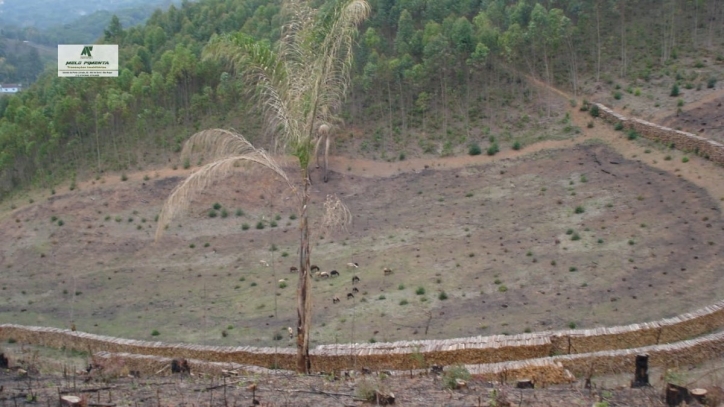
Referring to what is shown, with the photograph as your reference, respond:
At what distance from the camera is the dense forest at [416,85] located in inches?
1594

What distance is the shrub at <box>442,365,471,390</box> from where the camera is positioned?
11414 mm

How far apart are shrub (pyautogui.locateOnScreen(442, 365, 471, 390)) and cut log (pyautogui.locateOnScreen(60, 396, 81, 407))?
512 centimetres

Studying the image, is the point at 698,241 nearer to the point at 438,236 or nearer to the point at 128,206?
the point at 438,236

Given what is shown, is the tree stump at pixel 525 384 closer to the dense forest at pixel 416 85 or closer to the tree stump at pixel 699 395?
the tree stump at pixel 699 395

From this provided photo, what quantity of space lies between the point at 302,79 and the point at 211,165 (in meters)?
2.38

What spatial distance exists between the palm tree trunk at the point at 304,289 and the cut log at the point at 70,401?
14.7 feet

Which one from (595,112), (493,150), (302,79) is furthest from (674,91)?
(302,79)

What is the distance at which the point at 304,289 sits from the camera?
13734 mm

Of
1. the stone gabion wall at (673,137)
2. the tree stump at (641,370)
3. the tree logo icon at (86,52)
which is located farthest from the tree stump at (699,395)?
the tree logo icon at (86,52)

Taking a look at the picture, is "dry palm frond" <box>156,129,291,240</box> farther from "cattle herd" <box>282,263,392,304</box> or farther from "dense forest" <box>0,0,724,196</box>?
"dense forest" <box>0,0,724,196</box>

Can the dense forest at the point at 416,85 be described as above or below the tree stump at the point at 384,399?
above

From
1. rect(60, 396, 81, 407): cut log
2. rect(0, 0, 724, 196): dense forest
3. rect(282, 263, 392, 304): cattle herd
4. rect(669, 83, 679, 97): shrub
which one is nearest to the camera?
rect(60, 396, 81, 407): cut log

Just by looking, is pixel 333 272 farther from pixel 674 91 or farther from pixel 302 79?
pixel 674 91

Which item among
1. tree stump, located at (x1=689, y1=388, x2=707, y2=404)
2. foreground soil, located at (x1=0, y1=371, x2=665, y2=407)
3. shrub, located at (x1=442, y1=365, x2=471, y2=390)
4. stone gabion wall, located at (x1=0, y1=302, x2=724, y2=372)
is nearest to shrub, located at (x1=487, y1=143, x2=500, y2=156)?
stone gabion wall, located at (x1=0, y1=302, x2=724, y2=372)
